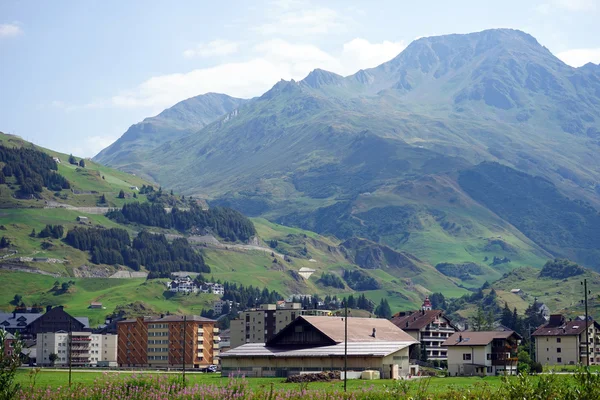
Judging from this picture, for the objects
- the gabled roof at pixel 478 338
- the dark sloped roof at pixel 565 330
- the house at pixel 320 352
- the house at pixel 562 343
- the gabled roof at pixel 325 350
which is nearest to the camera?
the house at pixel 320 352

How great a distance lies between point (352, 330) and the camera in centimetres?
13888

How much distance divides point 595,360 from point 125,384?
12556 cm

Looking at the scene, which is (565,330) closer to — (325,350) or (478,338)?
(478,338)

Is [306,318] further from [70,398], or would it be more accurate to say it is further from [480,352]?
[70,398]

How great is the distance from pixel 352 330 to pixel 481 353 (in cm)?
2207

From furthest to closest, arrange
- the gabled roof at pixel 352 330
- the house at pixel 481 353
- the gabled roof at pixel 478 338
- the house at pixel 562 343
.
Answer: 1. the house at pixel 562 343
2. the gabled roof at pixel 478 338
3. the house at pixel 481 353
4. the gabled roof at pixel 352 330

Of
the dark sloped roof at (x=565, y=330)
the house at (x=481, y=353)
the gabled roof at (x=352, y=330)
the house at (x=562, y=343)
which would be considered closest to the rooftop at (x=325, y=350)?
the gabled roof at (x=352, y=330)

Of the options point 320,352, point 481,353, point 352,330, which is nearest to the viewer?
point 320,352

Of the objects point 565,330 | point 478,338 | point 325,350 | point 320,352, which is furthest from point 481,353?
point 320,352

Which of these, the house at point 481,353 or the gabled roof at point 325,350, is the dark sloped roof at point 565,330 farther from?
the gabled roof at point 325,350

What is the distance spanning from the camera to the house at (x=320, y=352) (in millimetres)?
124938

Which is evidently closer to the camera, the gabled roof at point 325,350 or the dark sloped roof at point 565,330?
the gabled roof at point 325,350

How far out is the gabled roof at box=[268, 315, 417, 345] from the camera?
135 m

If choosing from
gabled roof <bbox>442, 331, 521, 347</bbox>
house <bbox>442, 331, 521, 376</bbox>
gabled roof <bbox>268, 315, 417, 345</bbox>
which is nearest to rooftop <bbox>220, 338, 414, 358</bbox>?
gabled roof <bbox>268, 315, 417, 345</bbox>
